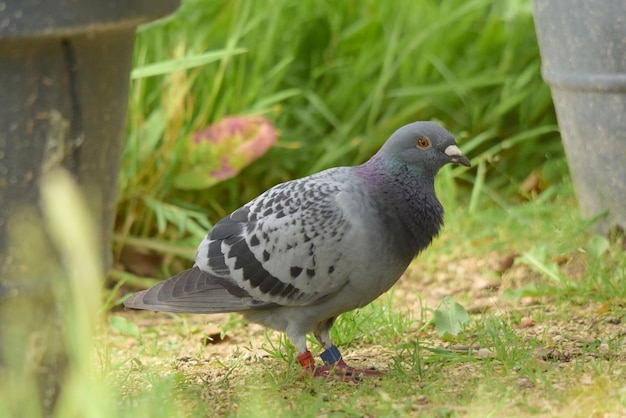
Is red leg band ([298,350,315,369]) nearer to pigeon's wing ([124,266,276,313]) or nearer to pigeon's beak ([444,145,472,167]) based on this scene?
pigeon's wing ([124,266,276,313])

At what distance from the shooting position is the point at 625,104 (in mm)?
3615

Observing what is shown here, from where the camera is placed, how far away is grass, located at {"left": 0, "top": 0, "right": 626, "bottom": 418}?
2.61m

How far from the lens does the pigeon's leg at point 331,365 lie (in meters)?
2.91

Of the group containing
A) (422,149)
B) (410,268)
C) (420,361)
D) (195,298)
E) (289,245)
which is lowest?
(410,268)

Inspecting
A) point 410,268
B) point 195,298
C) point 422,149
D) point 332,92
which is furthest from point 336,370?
point 332,92

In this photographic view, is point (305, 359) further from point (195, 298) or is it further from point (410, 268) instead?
point (410, 268)

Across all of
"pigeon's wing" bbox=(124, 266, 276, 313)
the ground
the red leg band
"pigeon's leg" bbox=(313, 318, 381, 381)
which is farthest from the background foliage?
the red leg band

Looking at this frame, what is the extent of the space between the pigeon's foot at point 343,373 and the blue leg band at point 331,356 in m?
0.05

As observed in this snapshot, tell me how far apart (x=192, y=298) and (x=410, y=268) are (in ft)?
4.61

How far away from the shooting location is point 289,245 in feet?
9.53

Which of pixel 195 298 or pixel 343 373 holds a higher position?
pixel 195 298

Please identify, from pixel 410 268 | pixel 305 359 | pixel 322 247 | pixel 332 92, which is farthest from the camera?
pixel 332 92

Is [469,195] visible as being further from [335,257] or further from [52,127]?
[52,127]

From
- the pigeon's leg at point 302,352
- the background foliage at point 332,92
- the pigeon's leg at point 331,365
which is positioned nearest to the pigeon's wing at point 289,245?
the pigeon's leg at point 302,352
